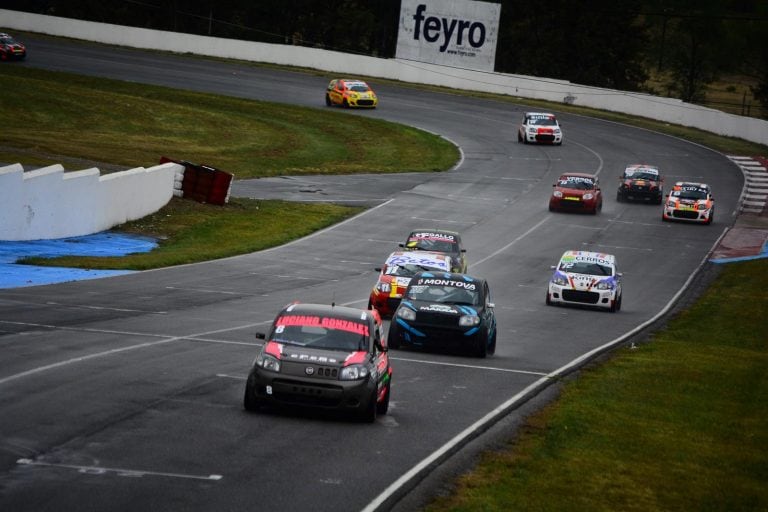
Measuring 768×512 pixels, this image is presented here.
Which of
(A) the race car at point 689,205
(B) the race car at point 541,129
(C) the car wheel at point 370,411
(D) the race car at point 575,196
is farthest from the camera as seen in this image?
(B) the race car at point 541,129

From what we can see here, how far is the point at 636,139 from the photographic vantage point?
261 ft

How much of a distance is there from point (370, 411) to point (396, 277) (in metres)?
13.2

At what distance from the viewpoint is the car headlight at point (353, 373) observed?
16.0 metres

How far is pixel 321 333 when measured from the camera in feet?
55.4

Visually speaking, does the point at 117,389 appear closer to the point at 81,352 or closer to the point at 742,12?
the point at 81,352

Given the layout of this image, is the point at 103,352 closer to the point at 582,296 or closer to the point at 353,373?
the point at 353,373

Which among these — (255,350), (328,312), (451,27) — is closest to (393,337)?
(255,350)

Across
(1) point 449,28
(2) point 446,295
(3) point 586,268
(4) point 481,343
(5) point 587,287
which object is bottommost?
(5) point 587,287

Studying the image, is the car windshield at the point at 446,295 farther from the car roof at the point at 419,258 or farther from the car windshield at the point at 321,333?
the car windshield at the point at 321,333

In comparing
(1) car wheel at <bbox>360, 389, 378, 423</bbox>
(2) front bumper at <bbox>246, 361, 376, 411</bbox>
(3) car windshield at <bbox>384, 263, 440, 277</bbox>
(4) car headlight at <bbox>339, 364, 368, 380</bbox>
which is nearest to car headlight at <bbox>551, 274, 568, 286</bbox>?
(3) car windshield at <bbox>384, 263, 440, 277</bbox>

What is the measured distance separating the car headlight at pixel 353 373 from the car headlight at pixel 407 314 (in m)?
7.70

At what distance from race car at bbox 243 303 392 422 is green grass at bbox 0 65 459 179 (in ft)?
121

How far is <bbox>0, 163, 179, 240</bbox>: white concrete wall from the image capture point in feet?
117

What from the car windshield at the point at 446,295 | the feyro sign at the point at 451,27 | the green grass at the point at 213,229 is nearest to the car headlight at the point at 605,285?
the car windshield at the point at 446,295
